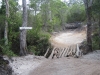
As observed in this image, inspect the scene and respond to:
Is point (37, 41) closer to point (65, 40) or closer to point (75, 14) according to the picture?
point (65, 40)

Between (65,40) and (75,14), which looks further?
(75,14)

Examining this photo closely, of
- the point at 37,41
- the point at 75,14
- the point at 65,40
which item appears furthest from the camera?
the point at 75,14

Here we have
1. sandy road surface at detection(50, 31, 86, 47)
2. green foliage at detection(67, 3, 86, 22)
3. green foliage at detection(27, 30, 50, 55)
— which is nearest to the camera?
green foliage at detection(27, 30, 50, 55)

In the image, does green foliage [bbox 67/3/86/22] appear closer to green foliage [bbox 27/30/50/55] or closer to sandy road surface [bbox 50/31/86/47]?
sandy road surface [bbox 50/31/86/47]

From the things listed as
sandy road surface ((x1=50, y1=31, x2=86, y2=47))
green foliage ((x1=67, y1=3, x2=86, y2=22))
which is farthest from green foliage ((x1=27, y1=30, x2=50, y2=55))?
green foliage ((x1=67, y1=3, x2=86, y2=22))

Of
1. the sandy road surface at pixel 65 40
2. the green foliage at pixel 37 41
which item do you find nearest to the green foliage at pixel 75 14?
the sandy road surface at pixel 65 40

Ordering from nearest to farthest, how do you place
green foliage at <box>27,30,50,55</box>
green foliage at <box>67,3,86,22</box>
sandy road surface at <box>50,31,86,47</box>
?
green foliage at <box>27,30,50,55</box> < sandy road surface at <box>50,31,86,47</box> < green foliage at <box>67,3,86,22</box>

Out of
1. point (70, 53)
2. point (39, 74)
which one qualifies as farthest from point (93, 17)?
point (39, 74)

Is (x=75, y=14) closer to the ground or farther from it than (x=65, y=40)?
farther from it

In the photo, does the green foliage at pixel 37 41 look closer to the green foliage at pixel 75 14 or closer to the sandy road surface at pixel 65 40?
the sandy road surface at pixel 65 40

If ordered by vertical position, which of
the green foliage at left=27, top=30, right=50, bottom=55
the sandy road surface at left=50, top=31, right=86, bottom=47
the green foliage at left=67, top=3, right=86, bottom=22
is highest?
the green foliage at left=67, top=3, right=86, bottom=22

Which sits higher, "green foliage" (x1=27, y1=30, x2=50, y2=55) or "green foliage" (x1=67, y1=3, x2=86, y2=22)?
"green foliage" (x1=67, y1=3, x2=86, y2=22)

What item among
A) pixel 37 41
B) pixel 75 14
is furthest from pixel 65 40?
pixel 75 14

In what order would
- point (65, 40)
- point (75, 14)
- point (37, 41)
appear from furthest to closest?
point (75, 14) < point (65, 40) < point (37, 41)
